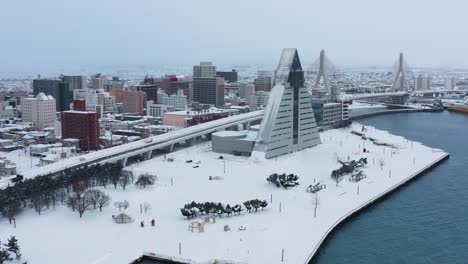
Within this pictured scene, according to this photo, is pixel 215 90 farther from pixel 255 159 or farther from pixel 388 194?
pixel 388 194

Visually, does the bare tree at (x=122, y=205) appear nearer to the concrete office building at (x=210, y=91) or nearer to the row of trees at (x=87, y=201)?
the row of trees at (x=87, y=201)

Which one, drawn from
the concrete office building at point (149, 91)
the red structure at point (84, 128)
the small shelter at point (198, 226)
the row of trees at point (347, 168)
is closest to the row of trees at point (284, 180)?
the row of trees at point (347, 168)

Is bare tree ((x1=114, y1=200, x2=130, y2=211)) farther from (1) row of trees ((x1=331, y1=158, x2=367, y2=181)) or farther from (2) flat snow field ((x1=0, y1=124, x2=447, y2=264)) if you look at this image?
(1) row of trees ((x1=331, y1=158, x2=367, y2=181))

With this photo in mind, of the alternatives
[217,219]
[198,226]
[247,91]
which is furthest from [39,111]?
[198,226]

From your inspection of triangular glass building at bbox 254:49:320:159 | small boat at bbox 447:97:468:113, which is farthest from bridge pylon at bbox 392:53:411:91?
triangular glass building at bbox 254:49:320:159

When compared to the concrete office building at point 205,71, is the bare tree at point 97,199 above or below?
below
